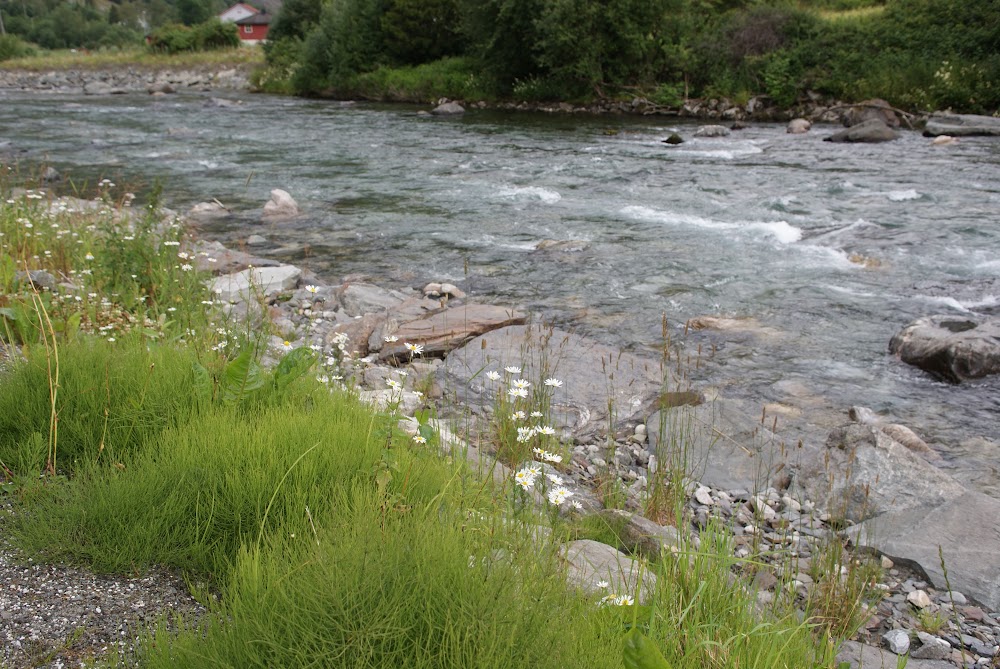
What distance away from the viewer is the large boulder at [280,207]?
1219 centimetres

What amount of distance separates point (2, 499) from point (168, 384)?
0.78 meters

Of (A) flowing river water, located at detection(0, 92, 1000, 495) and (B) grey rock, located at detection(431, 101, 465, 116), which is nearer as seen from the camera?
(A) flowing river water, located at detection(0, 92, 1000, 495)

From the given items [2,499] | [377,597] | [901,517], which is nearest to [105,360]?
[2,499]

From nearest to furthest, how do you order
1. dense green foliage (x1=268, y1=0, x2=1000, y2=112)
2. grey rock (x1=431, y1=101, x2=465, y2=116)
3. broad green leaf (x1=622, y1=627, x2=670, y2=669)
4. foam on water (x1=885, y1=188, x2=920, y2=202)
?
broad green leaf (x1=622, y1=627, x2=670, y2=669) < foam on water (x1=885, y1=188, x2=920, y2=202) < dense green foliage (x1=268, y1=0, x2=1000, y2=112) < grey rock (x1=431, y1=101, x2=465, y2=116)

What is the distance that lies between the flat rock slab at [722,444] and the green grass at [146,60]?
52091 millimetres

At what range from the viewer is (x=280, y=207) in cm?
1227

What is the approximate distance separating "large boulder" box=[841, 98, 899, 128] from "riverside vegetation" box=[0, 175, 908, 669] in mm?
20652

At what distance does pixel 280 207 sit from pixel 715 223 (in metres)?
6.76

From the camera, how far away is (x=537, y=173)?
15.6 metres

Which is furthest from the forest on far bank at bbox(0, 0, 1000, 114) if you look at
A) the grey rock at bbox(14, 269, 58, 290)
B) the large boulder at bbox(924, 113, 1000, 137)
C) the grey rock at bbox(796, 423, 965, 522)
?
the grey rock at bbox(14, 269, 58, 290)

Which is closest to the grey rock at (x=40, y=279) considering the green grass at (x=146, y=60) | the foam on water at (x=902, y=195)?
the foam on water at (x=902, y=195)

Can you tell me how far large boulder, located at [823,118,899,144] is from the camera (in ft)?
61.9

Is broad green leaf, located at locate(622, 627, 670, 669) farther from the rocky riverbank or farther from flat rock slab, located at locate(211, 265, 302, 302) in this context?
the rocky riverbank

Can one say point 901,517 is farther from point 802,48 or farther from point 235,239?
point 802,48
